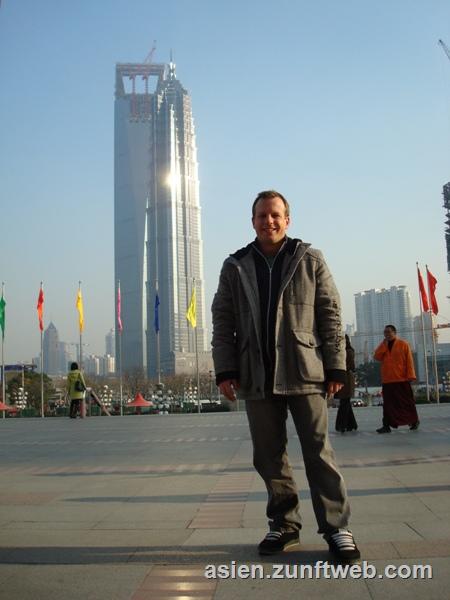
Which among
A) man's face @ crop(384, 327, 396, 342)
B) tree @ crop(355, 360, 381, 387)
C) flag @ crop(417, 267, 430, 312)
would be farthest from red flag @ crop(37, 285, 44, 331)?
tree @ crop(355, 360, 381, 387)

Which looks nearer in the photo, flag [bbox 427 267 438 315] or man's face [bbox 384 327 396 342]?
man's face [bbox 384 327 396 342]

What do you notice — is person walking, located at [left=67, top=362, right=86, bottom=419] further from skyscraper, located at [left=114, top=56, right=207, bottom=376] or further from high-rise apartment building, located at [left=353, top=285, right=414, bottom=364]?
skyscraper, located at [left=114, top=56, right=207, bottom=376]

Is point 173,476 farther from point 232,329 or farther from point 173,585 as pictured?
point 173,585

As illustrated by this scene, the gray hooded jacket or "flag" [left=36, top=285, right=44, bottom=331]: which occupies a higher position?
"flag" [left=36, top=285, right=44, bottom=331]

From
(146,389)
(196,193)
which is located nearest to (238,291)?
(146,389)

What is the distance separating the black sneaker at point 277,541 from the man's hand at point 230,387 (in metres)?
0.66

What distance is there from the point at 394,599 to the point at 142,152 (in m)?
193

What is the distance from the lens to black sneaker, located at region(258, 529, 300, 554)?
9.64ft

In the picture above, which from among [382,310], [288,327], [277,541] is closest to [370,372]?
[382,310]

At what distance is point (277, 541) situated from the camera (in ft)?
9.72

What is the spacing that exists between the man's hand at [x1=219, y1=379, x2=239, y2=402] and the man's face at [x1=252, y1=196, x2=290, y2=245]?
741 mm

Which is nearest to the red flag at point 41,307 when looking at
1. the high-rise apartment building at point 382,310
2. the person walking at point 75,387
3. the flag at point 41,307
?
the flag at point 41,307

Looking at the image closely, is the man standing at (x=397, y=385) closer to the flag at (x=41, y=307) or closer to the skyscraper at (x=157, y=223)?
the flag at (x=41, y=307)

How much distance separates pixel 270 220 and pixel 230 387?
2.89 feet
